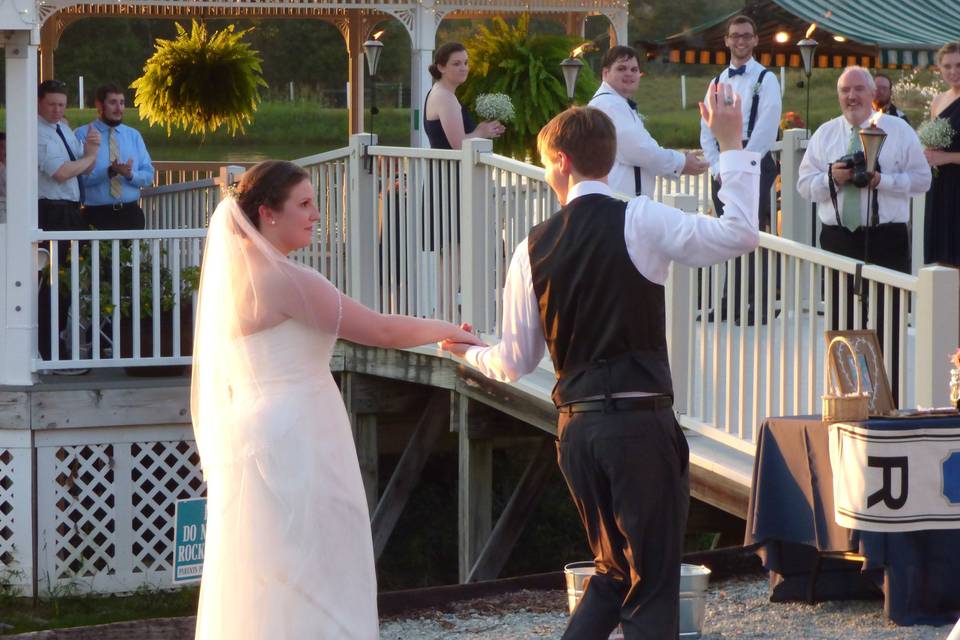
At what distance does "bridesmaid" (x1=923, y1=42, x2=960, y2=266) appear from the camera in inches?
346

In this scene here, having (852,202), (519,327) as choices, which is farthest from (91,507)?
(519,327)

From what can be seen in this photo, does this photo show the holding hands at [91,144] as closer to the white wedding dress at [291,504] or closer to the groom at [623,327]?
the white wedding dress at [291,504]

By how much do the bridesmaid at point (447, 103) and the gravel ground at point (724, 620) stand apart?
3.39 metres

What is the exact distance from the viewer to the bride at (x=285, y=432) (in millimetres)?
4938

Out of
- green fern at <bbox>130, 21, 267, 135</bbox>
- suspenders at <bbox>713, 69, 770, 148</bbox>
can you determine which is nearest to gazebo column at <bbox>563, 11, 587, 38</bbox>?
green fern at <bbox>130, 21, 267, 135</bbox>

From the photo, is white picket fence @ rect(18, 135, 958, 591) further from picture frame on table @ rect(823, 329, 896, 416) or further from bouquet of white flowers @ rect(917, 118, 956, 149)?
picture frame on table @ rect(823, 329, 896, 416)

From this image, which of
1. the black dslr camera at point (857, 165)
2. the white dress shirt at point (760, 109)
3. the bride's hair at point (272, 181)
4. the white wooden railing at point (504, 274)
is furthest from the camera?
the white dress shirt at point (760, 109)

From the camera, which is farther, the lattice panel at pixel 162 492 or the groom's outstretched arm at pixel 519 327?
the lattice panel at pixel 162 492

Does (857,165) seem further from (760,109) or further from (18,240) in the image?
(18,240)

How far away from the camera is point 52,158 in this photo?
1073 cm

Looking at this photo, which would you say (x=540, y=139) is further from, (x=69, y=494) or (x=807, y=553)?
(x=69, y=494)

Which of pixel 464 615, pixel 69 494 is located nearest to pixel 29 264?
pixel 69 494

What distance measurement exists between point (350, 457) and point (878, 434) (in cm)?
180

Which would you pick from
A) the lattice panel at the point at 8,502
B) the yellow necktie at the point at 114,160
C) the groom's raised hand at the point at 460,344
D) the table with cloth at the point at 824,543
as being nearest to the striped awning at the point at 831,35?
the yellow necktie at the point at 114,160
